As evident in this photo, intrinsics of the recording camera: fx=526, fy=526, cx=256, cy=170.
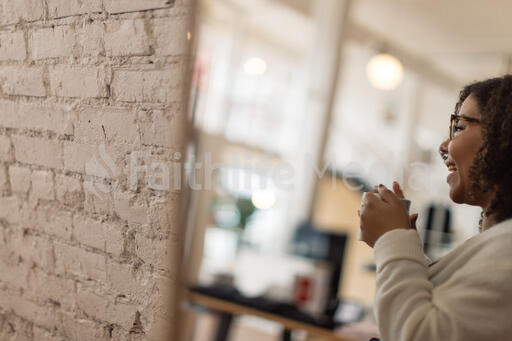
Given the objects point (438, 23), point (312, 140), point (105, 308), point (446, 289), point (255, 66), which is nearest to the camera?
point (446, 289)

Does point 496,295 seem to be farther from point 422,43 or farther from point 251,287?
point 422,43

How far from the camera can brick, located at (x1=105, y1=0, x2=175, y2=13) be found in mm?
988

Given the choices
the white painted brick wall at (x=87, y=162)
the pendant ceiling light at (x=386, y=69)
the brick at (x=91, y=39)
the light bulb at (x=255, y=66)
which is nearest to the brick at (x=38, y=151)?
the white painted brick wall at (x=87, y=162)

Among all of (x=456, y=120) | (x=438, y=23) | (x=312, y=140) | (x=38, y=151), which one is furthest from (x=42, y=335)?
(x=438, y=23)

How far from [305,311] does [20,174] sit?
1.36m

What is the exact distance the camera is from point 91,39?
1084 mm

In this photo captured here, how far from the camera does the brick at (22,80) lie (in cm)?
117

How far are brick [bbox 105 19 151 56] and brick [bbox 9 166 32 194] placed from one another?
15.2 inches

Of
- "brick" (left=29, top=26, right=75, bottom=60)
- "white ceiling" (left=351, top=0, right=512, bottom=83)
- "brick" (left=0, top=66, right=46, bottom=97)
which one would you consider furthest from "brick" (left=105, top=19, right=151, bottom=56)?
"white ceiling" (left=351, top=0, right=512, bottom=83)

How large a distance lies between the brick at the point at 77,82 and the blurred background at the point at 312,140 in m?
0.34

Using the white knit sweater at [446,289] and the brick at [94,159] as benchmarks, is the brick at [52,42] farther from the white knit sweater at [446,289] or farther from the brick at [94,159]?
the white knit sweater at [446,289]

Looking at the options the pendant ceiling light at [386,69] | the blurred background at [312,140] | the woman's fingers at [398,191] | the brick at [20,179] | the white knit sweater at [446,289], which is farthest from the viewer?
the pendant ceiling light at [386,69]

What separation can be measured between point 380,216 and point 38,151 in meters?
0.80

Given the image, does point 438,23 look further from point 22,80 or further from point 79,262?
point 79,262
